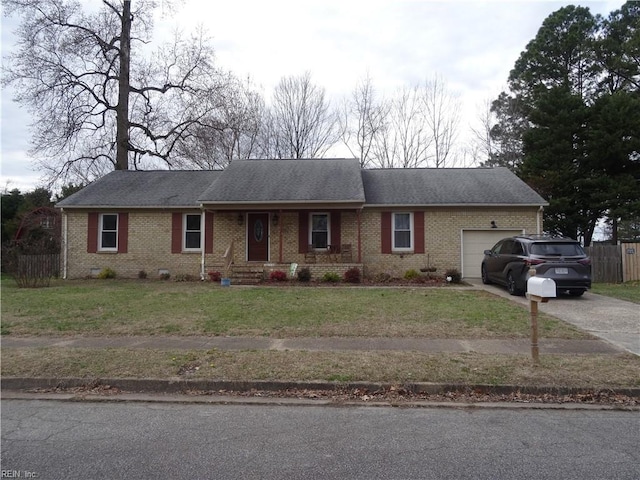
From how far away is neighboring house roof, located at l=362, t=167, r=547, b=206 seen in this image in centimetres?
1681

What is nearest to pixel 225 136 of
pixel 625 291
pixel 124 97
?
pixel 124 97

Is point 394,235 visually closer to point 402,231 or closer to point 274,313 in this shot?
point 402,231

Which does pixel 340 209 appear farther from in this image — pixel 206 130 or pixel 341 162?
pixel 206 130

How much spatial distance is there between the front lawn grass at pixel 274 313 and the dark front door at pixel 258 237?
3987 mm

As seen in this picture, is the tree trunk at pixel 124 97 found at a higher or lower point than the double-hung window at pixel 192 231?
higher

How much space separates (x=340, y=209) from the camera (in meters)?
16.6

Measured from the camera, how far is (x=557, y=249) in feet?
37.2

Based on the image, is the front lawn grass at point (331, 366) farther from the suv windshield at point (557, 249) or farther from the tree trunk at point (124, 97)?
the tree trunk at point (124, 97)

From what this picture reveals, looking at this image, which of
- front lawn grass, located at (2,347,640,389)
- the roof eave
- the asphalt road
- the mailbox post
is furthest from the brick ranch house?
the asphalt road

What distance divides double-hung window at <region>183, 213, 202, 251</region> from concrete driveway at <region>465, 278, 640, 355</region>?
38.9 ft

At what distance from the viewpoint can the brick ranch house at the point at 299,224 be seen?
16.6m

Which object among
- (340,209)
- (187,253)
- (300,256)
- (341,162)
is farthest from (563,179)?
(187,253)

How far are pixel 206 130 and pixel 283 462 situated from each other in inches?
1050

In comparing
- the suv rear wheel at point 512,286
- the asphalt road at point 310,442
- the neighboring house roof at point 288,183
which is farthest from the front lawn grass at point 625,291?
the asphalt road at point 310,442
